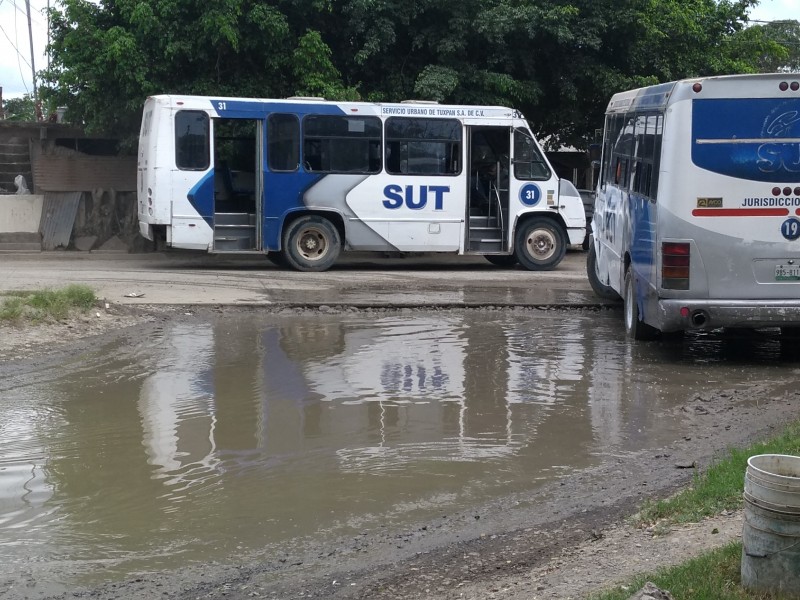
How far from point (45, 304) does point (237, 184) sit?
702cm

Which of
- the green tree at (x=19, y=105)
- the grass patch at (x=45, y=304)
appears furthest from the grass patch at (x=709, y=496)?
the green tree at (x=19, y=105)

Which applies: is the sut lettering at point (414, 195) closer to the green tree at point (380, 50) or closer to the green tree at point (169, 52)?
the green tree at point (380, 50)

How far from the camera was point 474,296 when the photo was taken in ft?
48.4

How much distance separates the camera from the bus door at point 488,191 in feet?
60.6

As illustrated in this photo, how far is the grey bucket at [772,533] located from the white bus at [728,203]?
5.66 meters

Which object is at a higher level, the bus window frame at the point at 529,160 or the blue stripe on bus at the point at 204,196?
the bus window frame at the point at 529,160

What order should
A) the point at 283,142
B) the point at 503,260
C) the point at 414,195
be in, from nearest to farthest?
the point at 283,142
the point at 414,195
the point at 503,260

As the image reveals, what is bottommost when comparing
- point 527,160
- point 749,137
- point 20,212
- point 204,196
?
point 20,212

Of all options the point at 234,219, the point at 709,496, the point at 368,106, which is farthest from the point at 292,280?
the point at 709,496

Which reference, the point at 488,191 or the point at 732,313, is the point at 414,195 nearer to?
the point at 488,191

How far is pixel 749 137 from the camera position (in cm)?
962

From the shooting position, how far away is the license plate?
9734 millimetres

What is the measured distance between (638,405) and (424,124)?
10.3 metres

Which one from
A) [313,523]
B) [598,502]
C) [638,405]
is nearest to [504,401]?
[638,405]
